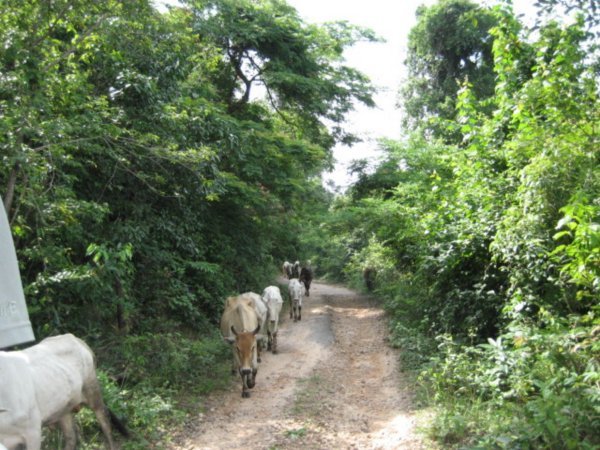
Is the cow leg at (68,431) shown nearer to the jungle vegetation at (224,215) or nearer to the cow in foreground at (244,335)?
the jungle vegetation at (224,215)

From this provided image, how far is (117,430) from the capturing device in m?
6.82

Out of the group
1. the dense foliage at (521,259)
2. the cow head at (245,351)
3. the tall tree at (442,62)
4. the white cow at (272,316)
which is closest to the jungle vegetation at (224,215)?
the dense foliage at (521,259)

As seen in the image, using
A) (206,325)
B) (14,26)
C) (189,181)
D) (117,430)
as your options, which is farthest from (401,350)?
(14,26)

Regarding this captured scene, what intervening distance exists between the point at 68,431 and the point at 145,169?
5.69 metres

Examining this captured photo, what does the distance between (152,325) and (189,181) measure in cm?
298

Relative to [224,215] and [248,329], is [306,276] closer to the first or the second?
[224,215]

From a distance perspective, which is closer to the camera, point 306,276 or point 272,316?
point 272,316

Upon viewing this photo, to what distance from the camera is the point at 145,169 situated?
10422 mm

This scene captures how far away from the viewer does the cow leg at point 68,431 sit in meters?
5.71

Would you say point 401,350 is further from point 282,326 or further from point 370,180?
point 370,180

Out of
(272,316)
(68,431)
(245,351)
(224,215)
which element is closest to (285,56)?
(224,215)

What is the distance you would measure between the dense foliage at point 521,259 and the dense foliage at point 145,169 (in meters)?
4.18

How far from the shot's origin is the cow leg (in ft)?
18.7

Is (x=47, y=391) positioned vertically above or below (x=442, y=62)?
below
